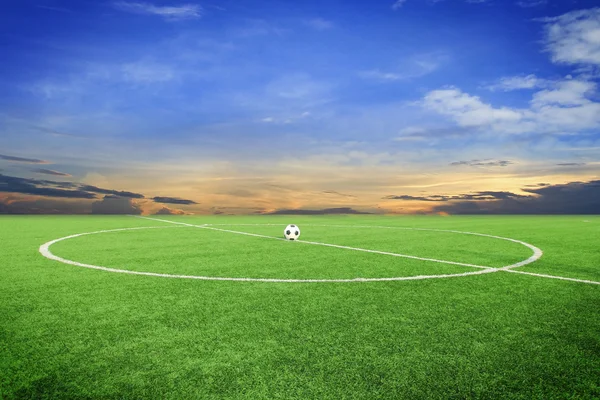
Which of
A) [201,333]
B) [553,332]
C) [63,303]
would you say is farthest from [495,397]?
[63,303]

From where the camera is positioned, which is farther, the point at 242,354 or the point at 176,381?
the point at 242,354

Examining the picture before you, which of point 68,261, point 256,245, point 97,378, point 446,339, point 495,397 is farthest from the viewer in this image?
point 256,245

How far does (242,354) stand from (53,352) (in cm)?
143

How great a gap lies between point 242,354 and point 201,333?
2.07ft

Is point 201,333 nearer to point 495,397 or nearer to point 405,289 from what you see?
point 495,397

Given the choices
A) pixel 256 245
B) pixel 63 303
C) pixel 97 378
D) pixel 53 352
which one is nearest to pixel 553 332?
pixel 97 378

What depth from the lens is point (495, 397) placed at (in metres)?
2.71

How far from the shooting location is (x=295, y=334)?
3746 millimetres

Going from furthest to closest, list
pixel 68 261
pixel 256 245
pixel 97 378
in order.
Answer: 1. pixel 256 245
2. pixel 68 261
3. pixel 97 378

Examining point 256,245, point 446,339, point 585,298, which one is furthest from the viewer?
point 256,245

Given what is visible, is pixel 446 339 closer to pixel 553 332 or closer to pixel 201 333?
pixel 553 332

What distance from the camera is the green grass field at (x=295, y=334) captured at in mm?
2840

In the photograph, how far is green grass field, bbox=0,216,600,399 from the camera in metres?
2.84

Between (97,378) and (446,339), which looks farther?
(446,339)
